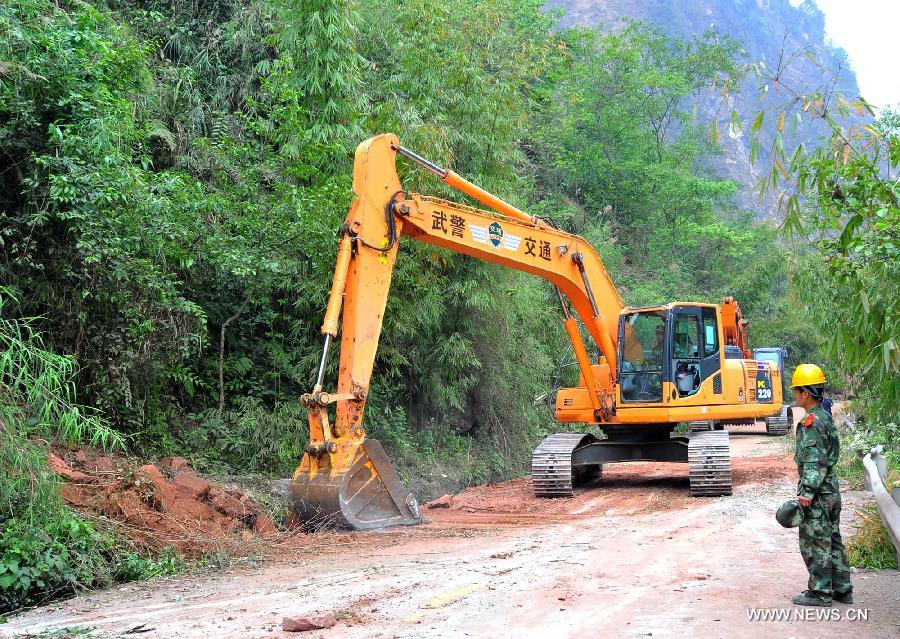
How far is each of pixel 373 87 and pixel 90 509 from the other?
29.1 ft

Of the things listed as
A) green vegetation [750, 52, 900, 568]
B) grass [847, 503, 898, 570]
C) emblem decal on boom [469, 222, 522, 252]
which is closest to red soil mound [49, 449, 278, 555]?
emblem decal on boom [469, 222, 522, 252]

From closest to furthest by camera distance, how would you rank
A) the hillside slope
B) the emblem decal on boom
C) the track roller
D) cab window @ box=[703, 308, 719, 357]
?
1. the emblem decal on boom
2. the track roller
3. cab window @ box=[703, 308, 719, 357]
4. the hillside slope

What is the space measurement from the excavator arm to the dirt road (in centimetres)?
39

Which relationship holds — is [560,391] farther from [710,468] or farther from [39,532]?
[39,532]

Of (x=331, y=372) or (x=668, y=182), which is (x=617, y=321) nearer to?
(x=331, y=372)

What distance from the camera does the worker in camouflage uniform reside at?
5.23m

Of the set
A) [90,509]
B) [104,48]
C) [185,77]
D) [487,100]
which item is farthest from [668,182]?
[90,509]

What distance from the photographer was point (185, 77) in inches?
534

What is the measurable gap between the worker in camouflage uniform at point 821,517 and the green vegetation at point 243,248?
1.58 feet

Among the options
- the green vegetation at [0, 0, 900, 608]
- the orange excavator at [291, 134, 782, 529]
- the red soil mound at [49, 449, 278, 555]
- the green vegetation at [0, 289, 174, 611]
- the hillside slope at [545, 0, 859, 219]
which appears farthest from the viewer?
the hillside slope at [545, 0, 859, 219]

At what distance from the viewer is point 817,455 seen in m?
5.32

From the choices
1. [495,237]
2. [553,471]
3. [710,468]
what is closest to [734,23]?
[710,468]

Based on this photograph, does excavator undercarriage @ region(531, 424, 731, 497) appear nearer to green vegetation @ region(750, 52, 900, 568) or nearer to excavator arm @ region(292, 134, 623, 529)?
excavator arm @ region(292, 134, 623, 529)
